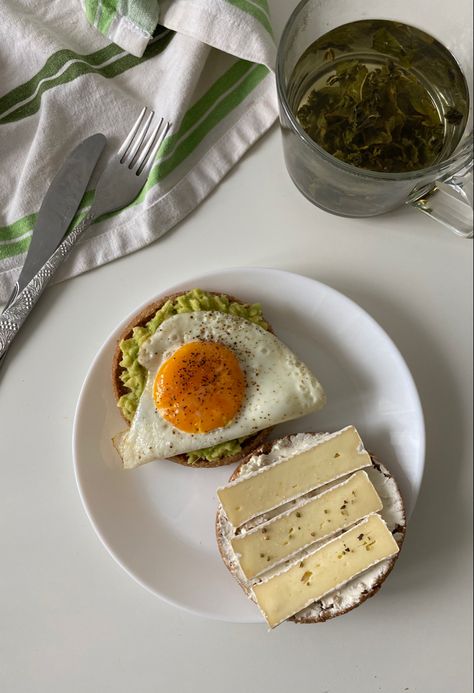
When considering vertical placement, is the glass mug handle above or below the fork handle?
above

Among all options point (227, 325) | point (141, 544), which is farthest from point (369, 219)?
point (141, 544)

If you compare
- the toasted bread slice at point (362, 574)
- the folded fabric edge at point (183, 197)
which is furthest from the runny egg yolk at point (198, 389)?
the folded fabric edge at point (183, 197)

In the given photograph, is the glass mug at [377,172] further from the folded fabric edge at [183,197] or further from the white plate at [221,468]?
the white plate at [221,468]

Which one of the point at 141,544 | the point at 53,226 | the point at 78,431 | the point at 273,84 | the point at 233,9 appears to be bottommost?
the point at 141,544

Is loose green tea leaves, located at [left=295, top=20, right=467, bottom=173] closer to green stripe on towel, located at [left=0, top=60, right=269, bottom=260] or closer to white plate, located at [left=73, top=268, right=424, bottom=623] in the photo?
green stripe on towel, located at [left=0, top=60, right=269, bottom=260]

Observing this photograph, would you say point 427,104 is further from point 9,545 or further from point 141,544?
point 9,545

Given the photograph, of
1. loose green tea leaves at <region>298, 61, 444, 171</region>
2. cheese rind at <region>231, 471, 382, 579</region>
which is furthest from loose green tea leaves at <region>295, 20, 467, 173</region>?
cheese rind at <region>231, 471, 382, 579</region>
